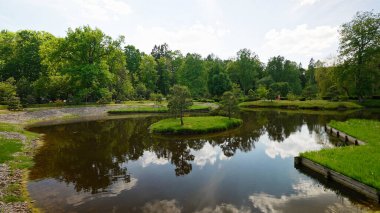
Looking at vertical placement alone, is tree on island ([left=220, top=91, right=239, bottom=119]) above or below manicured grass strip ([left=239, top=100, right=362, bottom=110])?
above

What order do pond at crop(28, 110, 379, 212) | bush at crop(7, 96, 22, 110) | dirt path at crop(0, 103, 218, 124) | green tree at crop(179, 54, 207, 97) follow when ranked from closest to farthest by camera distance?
pond at crop(28, 110, 379, 212) < dirt path at crop(0, 103, 218, 124) < bush at crop(7, 96, 22, 110) < green tree at crop(179, 54, 207, 97)

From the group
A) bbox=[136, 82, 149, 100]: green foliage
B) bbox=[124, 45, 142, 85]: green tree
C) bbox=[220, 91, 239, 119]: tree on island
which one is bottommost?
bbox=[220, 91, 239, 119]: tree on island

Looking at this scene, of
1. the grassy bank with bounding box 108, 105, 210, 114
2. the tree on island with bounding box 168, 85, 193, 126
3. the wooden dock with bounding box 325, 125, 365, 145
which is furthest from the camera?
the grassy bank with bounding box 108, 105, 210, 114

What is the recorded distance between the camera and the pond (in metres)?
14.3

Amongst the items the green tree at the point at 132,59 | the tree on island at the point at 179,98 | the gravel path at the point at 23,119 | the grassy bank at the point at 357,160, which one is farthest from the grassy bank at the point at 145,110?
the green tree at the point at 132,59

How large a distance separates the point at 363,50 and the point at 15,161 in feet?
282

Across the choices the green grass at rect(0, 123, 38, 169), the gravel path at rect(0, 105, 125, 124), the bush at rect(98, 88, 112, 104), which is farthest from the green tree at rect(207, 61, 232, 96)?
the green grass at rect(0, 123, 38, 169)

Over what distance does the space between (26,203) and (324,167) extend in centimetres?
1988

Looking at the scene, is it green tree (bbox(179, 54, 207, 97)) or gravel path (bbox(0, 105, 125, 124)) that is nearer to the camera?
gravel path (bbox(0, 105, 125, 124))

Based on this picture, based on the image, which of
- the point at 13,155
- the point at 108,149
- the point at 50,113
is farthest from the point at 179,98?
the point at 50,113

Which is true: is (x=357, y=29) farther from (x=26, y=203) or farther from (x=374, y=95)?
(x=26, y=203)

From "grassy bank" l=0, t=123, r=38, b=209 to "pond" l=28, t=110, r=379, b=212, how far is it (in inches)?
30.5

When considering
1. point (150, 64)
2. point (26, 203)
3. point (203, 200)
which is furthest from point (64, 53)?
point (203, 200)

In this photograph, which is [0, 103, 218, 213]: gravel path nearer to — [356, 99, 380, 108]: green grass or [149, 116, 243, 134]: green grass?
[149, 116, 243, 134]: green grass
